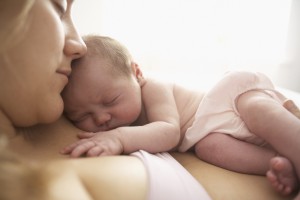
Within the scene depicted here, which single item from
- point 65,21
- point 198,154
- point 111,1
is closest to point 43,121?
point 65,21

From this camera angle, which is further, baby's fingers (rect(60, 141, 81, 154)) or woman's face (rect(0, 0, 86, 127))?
baby's fingers (rect(60, 141, 81, 154))

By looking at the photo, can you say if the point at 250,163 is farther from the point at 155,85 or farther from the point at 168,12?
the point at 168,12

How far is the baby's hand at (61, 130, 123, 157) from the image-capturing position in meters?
0.59

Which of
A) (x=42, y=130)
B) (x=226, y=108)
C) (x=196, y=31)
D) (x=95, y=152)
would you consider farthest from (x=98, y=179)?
(x=196, y=31)

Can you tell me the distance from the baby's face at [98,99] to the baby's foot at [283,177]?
0.42 meters

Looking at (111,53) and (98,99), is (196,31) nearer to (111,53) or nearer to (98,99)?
(111,53)

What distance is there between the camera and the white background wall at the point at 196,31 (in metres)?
1.89

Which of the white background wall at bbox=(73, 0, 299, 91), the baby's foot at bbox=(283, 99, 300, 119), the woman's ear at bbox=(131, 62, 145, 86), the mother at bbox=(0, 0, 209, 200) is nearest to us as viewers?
the mother at bbox=(0, 0, 209, 200)

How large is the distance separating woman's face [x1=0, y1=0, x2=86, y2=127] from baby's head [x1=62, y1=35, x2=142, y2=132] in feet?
0.67

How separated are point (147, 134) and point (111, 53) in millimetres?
313

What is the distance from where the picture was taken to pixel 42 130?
25.8 inches

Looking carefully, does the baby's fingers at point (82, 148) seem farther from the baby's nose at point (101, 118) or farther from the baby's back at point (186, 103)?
the baby's back at point (186, 103)

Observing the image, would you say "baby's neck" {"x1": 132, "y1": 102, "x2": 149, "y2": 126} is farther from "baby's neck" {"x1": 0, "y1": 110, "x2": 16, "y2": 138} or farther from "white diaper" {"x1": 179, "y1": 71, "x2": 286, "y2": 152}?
"baby's neck" {"x1": 0, "y1": 110, "x2": 16, "y2": 138}

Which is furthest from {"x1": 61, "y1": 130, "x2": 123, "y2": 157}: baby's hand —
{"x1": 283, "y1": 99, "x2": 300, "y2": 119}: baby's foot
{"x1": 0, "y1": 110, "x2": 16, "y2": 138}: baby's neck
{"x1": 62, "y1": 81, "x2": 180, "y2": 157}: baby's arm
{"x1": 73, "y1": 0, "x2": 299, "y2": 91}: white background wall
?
{"x1": 73, "y1": 0, "x2": 299, "y2": 91}: white background wall
